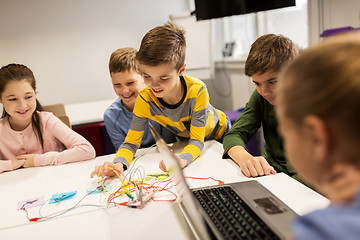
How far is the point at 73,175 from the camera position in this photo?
1306 millimetres

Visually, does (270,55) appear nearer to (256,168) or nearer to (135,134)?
(256,168)

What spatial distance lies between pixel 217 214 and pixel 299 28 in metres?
2.69

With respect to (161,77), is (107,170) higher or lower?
lower

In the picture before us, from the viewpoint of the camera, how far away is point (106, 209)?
96 cm

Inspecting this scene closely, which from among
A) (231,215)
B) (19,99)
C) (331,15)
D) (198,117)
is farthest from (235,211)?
(331,15)

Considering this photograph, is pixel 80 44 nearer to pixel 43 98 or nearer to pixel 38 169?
pixel 43 98

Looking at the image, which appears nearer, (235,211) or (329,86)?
(329,86)

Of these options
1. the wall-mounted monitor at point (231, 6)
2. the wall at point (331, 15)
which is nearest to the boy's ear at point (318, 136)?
the wall at point (331, 15)

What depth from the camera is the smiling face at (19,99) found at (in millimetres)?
1618

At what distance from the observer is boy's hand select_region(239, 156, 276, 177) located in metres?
1.07

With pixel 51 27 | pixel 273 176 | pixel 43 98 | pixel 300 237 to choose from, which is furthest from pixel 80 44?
pixel 300 237

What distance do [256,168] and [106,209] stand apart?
20.2 inches

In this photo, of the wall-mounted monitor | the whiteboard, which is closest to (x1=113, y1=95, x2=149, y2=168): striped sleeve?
the wall-mounted monitor

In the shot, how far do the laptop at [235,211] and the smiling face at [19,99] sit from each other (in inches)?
43.3
